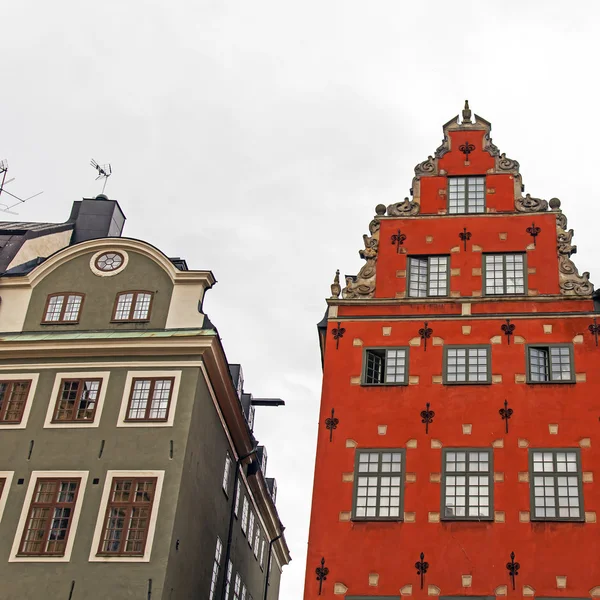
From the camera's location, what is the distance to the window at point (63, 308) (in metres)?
30.7

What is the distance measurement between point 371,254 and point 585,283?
6.46 metres

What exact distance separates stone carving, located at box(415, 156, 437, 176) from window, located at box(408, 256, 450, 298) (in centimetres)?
335

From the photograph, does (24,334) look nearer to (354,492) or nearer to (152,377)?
(152,377)

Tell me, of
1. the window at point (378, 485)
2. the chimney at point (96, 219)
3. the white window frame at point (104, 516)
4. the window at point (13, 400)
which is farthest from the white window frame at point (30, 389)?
the window at point (378, 485)

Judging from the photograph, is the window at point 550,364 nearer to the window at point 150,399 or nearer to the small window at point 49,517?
the window at point 150,399

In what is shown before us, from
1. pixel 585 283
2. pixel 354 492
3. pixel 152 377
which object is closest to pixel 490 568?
pixel 354 492

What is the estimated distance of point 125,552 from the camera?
83.8 feet

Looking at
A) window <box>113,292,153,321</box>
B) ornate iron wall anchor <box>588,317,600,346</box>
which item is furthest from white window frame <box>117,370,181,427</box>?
ornate iron wall anchor <box>588,317,600,346</box>

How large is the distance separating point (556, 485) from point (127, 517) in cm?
1149

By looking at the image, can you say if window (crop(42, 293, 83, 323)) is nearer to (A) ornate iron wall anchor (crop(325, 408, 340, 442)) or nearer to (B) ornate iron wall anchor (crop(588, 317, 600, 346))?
(A) ornate iron wall anchor (crop(325, 408, 340, 442))

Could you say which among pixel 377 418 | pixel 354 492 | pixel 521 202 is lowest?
pixel 354 492

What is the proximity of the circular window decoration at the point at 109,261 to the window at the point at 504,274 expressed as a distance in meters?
11.8

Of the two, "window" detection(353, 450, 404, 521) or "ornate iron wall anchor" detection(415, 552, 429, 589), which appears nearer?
"ornate iron wall anchor" detection(415, 552, 429, 589)

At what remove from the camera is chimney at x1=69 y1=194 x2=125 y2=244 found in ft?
123
